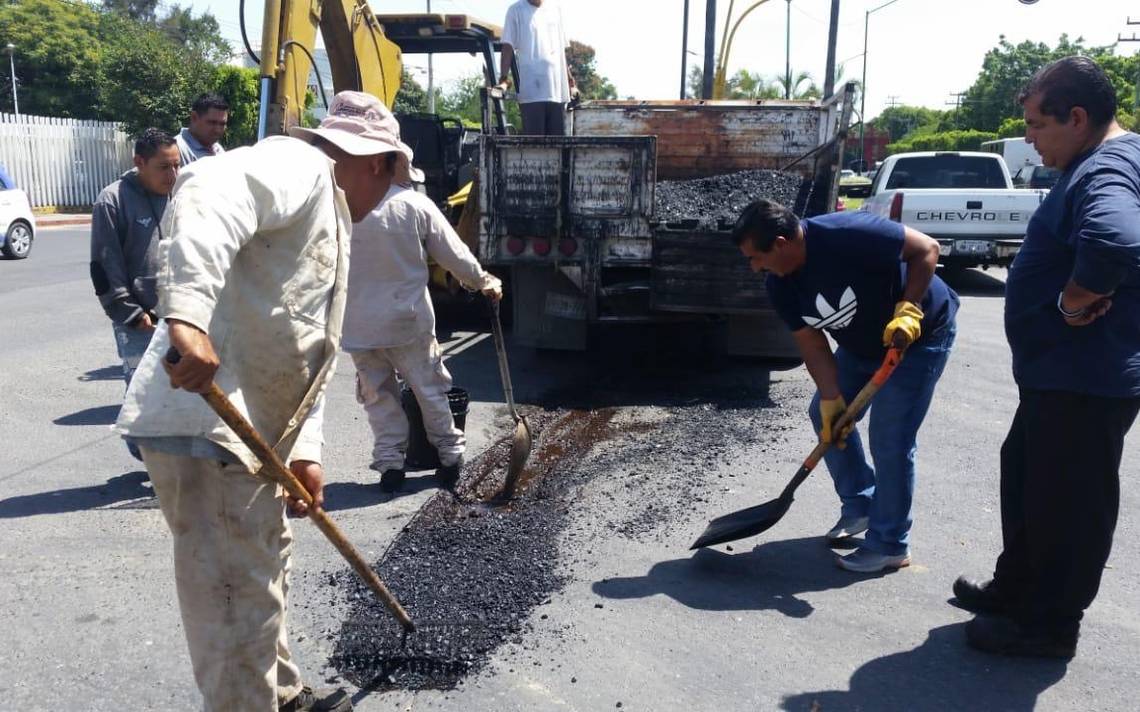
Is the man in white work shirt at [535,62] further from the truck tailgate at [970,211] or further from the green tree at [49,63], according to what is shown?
the green tree at [49,63]

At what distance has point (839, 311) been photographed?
3.95 metres

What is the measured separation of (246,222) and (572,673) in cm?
189

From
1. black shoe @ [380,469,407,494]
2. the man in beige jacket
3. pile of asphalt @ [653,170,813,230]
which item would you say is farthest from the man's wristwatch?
pile of asphalt @ [653,170,813,230]

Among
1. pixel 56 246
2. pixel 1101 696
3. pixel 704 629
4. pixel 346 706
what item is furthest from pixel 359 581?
pixel 56 246

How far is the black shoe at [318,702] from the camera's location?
283 centimetres

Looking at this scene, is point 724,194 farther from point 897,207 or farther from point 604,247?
point 897,207

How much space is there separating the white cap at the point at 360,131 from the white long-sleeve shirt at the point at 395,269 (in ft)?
5.29

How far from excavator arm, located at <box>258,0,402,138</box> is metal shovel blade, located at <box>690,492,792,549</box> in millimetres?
4072

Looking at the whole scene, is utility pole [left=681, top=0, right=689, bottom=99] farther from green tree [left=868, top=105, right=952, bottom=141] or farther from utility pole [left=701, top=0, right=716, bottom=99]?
green tree [left=868, top=105, right=952, bottom=141]

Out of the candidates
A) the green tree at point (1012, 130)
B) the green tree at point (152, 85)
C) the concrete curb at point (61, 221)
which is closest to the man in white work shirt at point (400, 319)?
the concrete curb at point (61, 221)

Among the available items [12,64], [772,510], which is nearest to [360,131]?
[772,510]

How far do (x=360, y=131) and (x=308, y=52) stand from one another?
442cm

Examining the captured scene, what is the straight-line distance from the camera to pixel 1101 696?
10.3ft

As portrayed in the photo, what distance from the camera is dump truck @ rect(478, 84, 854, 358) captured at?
6.69m
